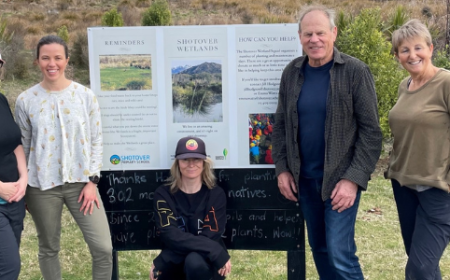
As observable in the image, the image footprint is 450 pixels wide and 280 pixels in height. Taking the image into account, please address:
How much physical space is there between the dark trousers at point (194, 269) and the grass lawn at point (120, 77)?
1320 millimetres

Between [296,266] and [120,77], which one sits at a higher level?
[120,77]

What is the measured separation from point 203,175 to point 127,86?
874 millimetres

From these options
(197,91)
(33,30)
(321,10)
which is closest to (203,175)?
(197,91)

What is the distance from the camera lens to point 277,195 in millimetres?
3818

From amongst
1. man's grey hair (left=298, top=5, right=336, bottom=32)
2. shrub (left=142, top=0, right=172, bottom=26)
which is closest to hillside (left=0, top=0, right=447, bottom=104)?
shrub (left=142, top=0, right=172, bottom=26)

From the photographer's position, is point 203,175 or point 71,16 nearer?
point 203,175

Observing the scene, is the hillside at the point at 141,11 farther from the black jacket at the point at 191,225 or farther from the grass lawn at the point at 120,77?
the black jacket at the point at 191,225

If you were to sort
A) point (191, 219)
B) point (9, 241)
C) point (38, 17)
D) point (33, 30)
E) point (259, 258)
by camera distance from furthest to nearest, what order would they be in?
point (38, 17), point (33, 30), point (259, 258), point (191, 219), point (9, 241)

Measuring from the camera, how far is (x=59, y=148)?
3.20m

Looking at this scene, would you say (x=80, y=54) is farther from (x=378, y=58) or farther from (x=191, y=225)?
(x=191, y=225)

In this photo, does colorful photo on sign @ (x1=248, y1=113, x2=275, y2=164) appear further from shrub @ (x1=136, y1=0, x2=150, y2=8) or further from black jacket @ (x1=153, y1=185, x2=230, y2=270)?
shrub @ (x1=136, y1=0, x2=150, y2=8)

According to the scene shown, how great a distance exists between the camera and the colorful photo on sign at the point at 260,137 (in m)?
3.64

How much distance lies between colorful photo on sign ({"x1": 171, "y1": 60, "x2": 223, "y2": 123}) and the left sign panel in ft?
0.52

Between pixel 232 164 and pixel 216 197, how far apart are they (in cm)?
31
